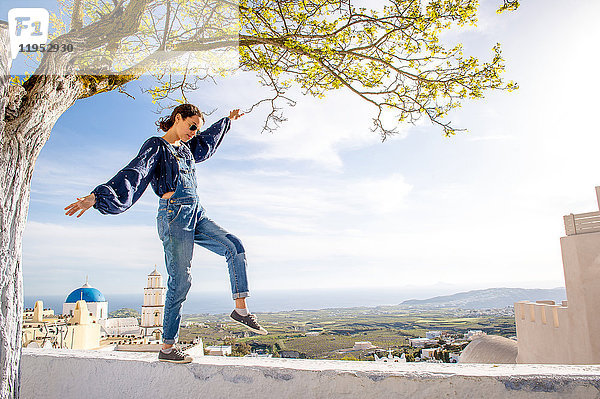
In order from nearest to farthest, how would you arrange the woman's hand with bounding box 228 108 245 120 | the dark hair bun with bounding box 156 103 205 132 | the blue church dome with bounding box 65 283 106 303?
1. the dark hair bun with bounding box 156 103 205 132
2. the woman's hand with bounding box 228 108 245 120
3. the blue church dome with bounding box 65 283 106 303

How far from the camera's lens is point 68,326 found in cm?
849

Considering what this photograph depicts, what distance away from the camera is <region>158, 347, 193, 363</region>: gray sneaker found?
1847 millimetres

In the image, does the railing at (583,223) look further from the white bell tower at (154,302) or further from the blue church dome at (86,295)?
the blue church dome at (86,295)

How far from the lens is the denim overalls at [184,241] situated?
1.94 metres

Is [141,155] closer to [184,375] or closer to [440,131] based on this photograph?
[184,375]

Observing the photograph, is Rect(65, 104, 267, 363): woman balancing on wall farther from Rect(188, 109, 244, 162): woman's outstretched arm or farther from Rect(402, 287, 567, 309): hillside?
Rect(402, 287, 567, 309): hillside

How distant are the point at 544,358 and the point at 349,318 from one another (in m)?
4.97

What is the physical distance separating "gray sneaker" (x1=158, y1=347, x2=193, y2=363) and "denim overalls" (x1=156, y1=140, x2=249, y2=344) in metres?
0.06

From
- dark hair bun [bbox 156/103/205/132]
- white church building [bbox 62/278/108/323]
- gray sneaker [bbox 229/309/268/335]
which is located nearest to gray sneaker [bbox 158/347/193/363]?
gray sneaker [bbox 229/309/268/335]

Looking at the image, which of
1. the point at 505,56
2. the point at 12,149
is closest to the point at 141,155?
the point at 12,149

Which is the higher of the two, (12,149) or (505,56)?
(505,56)

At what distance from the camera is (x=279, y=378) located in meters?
1.68

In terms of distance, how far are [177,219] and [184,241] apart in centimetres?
12

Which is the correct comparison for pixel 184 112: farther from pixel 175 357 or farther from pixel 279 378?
pixel 279 378
